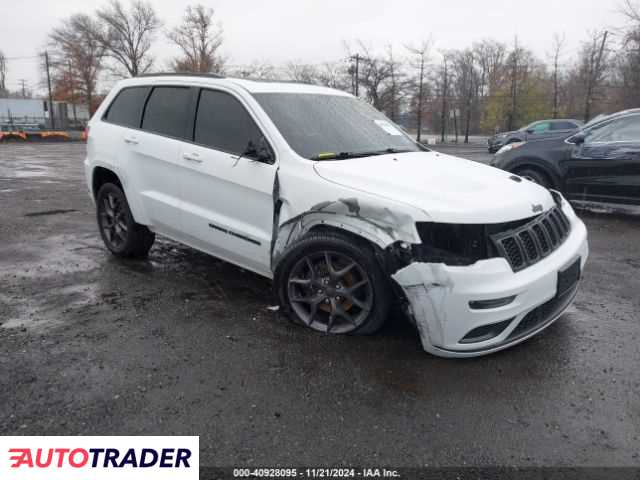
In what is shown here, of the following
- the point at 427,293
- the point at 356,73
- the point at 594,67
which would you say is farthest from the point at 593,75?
the point at 427,293

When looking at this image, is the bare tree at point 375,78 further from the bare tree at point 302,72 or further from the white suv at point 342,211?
the white suv at point 342,211

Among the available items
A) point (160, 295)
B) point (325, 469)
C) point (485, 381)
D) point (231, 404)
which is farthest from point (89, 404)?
point (485, 381)

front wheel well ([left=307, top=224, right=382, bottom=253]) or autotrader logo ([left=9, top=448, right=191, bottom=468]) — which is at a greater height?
front wheel well ([left=307, top=224, right=382, bottom=253])

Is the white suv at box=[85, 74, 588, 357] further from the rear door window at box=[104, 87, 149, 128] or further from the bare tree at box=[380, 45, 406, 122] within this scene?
the bare tree at box=[380, 45, 406, 122]

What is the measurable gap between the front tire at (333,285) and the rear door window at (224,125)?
93 centimetres

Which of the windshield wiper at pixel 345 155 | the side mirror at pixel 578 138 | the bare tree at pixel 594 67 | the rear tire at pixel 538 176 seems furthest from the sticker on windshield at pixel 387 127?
the bare tree at pixel 594 67

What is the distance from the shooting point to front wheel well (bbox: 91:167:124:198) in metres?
5.26

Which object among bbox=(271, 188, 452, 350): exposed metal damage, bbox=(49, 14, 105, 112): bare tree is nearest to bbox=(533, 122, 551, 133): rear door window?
bbox=(271, 188, 452, 350): exposed metal damage

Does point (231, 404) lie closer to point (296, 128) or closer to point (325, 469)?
point (325, 469)

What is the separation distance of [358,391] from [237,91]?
2.54m

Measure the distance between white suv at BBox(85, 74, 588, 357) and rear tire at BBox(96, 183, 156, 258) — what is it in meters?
0.06

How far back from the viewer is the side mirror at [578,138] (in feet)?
25.9

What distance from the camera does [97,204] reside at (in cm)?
551

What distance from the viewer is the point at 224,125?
13.5 ft
